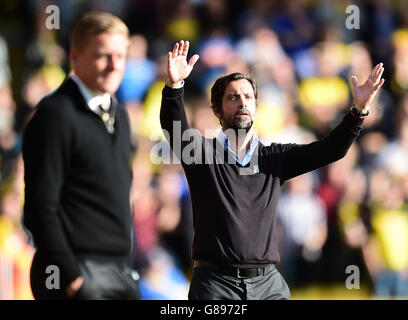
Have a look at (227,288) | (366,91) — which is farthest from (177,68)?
(227,288)

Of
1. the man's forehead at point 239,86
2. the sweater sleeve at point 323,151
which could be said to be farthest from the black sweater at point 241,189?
the man's forehead at point 239,86

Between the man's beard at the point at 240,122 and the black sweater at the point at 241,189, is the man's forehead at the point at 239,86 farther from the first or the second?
the black sweater at the point at 241,189

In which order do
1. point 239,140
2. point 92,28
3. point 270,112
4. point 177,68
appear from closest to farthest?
point 92,28
point 177,68
point 239,140
point 270,112

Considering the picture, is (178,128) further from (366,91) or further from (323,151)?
(366,91)

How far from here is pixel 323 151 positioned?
4.86m

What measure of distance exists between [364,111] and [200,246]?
48.2 inches

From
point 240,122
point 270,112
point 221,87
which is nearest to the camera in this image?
point 240,122

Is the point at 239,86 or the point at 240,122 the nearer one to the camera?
Result: the point at 240,122

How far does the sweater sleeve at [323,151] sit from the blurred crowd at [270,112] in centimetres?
369

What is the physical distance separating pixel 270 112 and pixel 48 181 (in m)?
6.10

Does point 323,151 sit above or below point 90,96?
below

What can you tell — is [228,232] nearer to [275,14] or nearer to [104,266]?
[104,266]

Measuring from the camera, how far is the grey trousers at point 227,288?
4.54 metres

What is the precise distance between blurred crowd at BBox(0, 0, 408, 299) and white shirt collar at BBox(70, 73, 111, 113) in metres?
4.23
